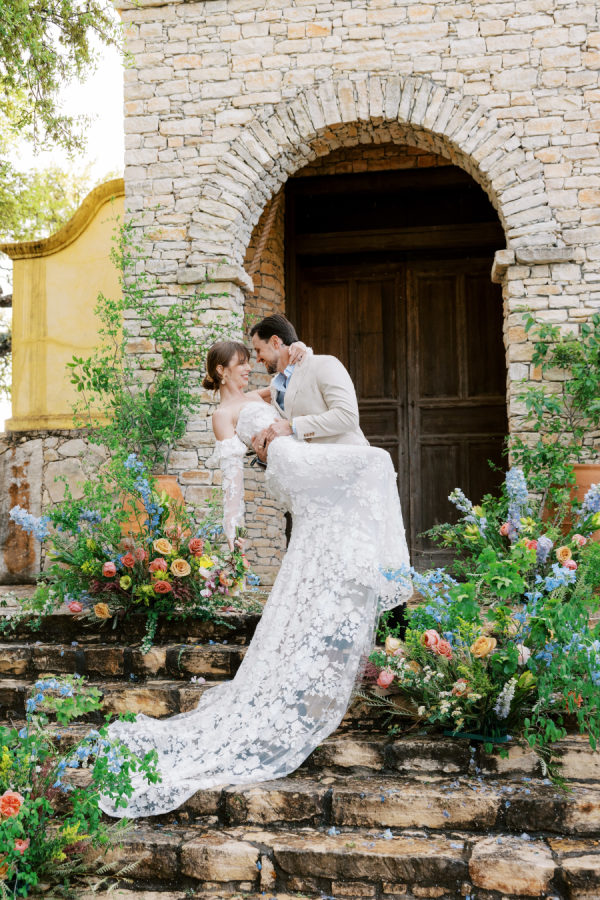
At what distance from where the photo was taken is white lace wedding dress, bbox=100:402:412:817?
3.16m

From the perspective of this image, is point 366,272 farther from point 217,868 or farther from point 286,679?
point 217,868

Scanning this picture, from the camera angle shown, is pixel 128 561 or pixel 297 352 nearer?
pixel 297 352

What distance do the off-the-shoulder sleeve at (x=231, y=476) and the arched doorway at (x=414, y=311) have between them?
2.99m

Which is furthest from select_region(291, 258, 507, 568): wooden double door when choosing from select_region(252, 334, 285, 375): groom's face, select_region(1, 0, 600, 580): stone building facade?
select_region(252, 334, 285, 375): groom's face

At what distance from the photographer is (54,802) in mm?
2818

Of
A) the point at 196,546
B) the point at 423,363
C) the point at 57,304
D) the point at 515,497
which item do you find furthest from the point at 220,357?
the point at 423,363

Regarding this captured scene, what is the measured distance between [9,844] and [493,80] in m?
6.13

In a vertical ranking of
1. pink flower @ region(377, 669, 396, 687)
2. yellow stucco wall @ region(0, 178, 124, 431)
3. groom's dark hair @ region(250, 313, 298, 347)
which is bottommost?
pink flower @ region(377, 669, 396, 687)

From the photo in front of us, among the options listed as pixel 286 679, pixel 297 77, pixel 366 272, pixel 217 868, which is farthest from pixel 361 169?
pixel 217 868

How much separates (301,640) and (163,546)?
1.15 meters

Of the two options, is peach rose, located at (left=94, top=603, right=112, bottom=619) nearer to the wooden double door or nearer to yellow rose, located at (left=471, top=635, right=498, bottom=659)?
yellow rose, located at (left=471, top=635, right=498, bottom=659)

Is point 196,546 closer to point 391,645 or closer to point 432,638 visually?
point 391,645

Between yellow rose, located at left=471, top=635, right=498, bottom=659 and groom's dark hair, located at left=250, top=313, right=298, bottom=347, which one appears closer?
yellow rose, located at left=471, top=635, right=498, bottom=659

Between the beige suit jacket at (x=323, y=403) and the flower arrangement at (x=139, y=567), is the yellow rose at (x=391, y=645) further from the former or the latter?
the flower arrangement at (x=139, y=567)
